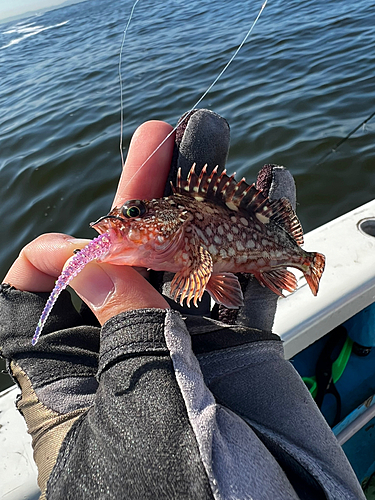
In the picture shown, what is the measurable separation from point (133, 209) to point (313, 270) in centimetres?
132

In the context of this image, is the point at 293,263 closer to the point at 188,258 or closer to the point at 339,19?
the point at 188,258

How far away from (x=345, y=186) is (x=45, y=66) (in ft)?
52.4

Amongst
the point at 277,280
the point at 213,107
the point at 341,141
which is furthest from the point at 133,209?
the point at 213,107

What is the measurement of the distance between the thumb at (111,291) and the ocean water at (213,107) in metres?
4.80

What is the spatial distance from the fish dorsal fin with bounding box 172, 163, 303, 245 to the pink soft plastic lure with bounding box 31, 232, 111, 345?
2.51 feet

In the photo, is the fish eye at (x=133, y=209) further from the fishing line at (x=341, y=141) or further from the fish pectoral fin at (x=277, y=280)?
the fishing line at (x=341, y=141)

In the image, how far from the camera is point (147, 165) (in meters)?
2.61

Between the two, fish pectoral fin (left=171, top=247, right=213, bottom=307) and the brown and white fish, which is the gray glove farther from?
fish pectoral fin (left=171, top=247, right=213, bottom=307)

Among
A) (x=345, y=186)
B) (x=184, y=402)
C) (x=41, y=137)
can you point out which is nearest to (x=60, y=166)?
(x=41, y=137)

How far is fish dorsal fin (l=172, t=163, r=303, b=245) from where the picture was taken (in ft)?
8.07

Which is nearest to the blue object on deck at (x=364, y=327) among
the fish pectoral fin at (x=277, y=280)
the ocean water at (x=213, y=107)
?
the fish pectoral fin at (x=277, y=280)

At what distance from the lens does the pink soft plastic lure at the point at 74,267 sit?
1579 mm

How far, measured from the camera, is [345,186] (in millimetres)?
6477

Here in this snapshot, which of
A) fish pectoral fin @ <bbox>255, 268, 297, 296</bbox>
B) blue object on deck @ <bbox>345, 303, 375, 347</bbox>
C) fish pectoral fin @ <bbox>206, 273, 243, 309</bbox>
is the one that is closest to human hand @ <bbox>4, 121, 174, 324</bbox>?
fish pectoral fin @ <bbox>206, 273, 243, 309</bbox>
